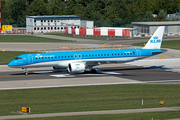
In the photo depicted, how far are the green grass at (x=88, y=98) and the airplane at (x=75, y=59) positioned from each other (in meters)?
8.79

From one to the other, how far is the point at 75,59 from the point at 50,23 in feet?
354

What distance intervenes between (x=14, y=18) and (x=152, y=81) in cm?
16641

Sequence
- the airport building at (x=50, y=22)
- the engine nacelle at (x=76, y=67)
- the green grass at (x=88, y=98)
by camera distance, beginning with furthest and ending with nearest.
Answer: the airport building at (x=50, y=22)
the engine nacelle at (x=76, y=67)
the green grass at (x=88, y=98)

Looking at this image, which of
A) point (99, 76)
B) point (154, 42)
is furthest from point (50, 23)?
point (99, 76)

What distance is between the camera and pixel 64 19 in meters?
158

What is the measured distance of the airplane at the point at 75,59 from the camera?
160 ft

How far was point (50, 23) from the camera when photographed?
156 metres

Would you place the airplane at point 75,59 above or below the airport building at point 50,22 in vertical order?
below

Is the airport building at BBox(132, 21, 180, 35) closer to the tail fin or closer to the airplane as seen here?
the tail fin

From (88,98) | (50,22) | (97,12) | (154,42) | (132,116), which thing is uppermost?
(97,12)

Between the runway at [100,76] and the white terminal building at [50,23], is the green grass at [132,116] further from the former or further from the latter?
the white terminal building at [50,23]

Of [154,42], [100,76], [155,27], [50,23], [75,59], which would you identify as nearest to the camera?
[100,76]

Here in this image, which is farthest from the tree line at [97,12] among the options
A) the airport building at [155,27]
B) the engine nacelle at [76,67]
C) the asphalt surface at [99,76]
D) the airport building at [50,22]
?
the engine nacelle at [76,67]

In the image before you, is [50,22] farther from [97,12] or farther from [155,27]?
[155,27]
